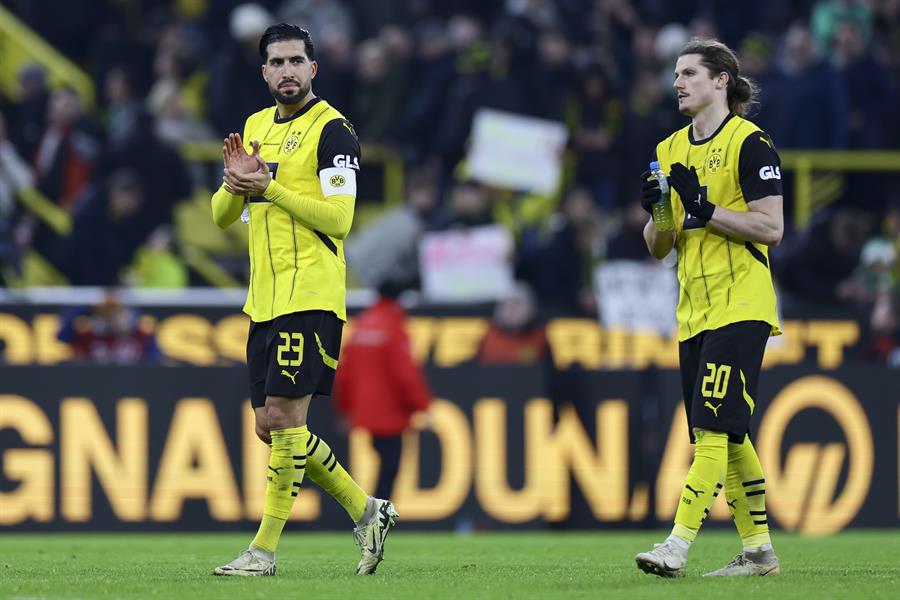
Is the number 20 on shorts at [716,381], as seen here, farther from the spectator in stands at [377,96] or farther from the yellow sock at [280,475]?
the spectator in stands at [377,96]

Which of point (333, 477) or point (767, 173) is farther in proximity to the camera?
point (333, 477)

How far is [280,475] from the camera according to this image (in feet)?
28.5

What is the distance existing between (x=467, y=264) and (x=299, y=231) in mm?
8972

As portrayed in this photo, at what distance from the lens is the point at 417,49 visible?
20.0 meters

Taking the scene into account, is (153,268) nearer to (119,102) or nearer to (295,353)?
(119,102)

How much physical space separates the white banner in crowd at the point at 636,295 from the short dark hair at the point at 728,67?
8493 millimetres

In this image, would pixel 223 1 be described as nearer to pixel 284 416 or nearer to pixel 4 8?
pixel 4 8

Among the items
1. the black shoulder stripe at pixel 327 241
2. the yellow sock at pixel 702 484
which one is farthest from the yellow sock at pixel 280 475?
the yellow sock at pixel 702 484

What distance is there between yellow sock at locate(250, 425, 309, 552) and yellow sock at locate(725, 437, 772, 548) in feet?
6.69

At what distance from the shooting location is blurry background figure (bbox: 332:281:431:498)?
48.2 ft

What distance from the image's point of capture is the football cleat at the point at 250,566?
8.62 meters

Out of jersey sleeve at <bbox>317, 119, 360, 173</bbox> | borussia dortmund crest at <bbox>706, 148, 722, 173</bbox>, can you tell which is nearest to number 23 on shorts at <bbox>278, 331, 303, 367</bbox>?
jersey sleeve at <bbox>317, 119, 360, 173</bbox>

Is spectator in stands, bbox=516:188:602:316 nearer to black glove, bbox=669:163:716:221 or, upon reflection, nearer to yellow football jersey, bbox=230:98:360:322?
yellow football jersey, bbox=230:98:360:322

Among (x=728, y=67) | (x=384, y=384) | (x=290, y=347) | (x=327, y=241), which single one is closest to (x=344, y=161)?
(x=327, y=241)
